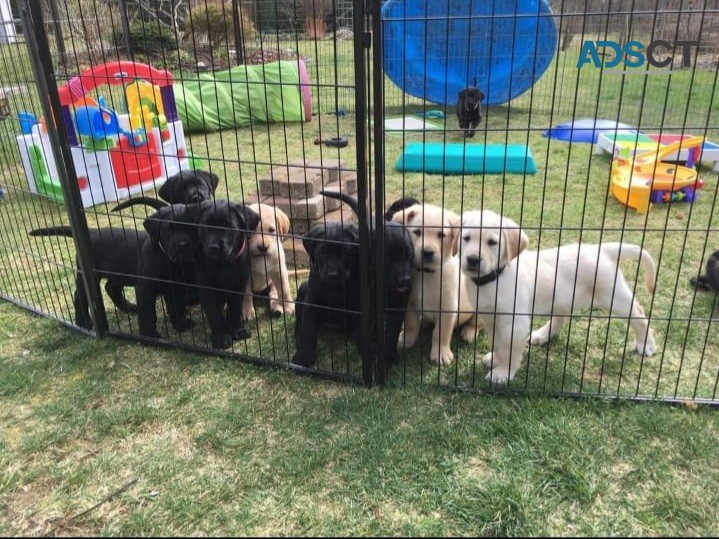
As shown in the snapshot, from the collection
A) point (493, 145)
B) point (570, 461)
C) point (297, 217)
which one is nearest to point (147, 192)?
point (297, 217)

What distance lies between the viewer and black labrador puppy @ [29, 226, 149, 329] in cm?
421

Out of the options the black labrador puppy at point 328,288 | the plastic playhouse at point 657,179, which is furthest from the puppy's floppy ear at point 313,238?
the plastic playhouse at point 657,179

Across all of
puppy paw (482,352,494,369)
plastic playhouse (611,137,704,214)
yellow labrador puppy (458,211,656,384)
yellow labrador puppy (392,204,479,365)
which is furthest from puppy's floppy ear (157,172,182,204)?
plastic playhouse (611,137,704,214)

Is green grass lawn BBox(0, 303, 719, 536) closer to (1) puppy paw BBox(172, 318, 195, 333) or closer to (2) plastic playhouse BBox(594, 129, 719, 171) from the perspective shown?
(1) puppy paw BBox(172, 318, 195, 333)

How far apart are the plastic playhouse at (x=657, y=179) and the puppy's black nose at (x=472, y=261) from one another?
3.89m

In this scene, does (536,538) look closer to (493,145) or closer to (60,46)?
(60,46)

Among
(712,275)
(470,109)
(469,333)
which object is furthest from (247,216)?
(470,109)

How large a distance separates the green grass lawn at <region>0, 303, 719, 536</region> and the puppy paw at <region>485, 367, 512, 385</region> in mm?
146

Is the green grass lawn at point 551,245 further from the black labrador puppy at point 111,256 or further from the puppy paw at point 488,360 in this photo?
the black labrador puppy at point 111,256

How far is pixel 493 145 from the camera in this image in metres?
9.05

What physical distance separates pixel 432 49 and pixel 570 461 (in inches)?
429

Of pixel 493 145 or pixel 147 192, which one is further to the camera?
pixel 493 145

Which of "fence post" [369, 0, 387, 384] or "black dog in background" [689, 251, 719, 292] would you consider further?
"black dog in background" [689, 251, 719, 292]

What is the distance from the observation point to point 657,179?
22.5ft
